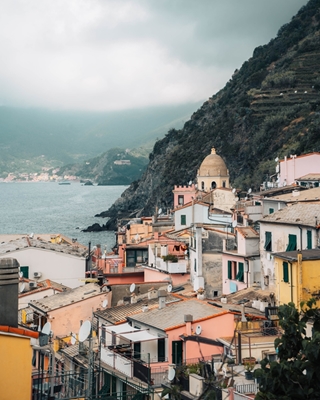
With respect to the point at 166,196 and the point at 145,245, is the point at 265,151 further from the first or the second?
the point at 145,245

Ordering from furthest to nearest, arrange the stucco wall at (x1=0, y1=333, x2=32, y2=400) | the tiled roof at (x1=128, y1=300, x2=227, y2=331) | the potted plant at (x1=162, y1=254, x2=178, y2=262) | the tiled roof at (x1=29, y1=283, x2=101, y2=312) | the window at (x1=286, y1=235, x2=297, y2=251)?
1. the potted plant at (x1=162, y1=254, x2=178, y2=262)
2. the tiled roof at (x1=29, y1=283, x2=101, y2=312)
3. the window at (x1=286, y1=235, x2=297, y2=251)
4. the tiled roof at (x1=128, y1=300, x2=227, y2=331)
5. the stucco wall at (x1=0, y1=333, x2=32, y2=400)

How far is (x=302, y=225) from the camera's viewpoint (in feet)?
93.1

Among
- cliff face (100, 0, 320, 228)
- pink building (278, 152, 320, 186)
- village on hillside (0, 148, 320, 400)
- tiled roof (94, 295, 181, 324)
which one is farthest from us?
cliff face (100, 0, 320, 228)

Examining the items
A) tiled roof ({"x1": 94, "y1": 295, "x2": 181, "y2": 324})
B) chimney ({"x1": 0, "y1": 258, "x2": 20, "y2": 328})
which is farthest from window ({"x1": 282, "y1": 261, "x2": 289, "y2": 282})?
→ chimney ({"x1": 0, "y1": 258, "x2": 20, "y2": 328})

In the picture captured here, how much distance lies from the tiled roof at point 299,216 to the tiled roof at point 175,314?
17.8ft

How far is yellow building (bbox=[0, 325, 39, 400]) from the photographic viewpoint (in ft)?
A: 37.6

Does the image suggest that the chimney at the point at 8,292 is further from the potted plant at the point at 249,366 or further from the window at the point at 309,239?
the window at the point at 309,239

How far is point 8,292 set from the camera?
12.3m

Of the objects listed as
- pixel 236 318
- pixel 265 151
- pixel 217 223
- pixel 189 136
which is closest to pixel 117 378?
pixel 236 318

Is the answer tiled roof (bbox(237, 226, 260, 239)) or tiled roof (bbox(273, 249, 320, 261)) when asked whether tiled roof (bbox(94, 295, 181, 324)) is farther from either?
tiled roof (bbox(273, 249, 320, 261))

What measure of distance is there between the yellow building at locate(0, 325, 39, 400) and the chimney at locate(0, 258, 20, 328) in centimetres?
54

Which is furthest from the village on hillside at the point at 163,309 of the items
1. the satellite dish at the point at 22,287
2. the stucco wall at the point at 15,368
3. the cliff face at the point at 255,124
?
the cliff face at the point at 255,124

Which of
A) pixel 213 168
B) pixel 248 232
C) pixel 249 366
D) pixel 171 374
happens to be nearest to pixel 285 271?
pixel 249 366

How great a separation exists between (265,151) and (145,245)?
78401 mm
